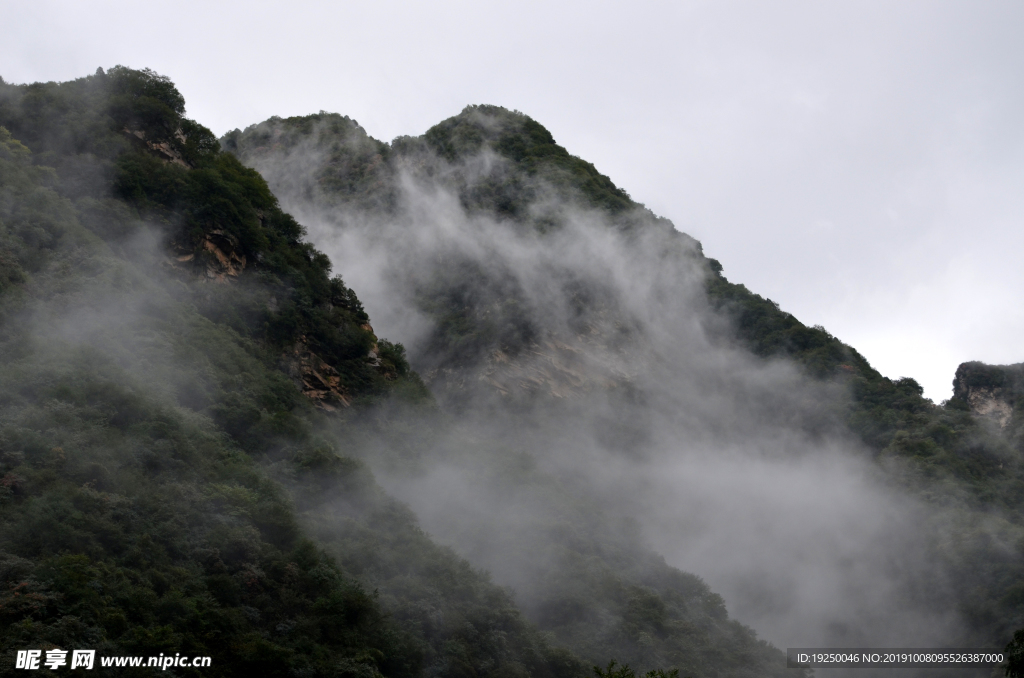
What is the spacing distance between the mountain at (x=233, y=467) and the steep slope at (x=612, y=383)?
0.95m

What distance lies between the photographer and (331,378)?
3997 centimetres

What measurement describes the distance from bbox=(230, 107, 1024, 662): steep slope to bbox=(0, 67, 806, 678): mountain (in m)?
0.95

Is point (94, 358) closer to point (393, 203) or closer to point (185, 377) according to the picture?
point (185, 377)

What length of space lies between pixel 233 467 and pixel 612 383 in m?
38.6

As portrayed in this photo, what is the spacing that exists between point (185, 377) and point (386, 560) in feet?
34.8

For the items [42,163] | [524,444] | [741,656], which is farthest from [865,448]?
[42,163]

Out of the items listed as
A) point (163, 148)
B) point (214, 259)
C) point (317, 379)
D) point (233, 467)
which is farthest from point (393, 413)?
point (163, 148)

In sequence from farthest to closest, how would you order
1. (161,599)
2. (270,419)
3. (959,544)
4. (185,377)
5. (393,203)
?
(393,203) < (959,544) < (270,419) < (185,377) < (161,599)

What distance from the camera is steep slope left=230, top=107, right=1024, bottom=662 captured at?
42.3 m
